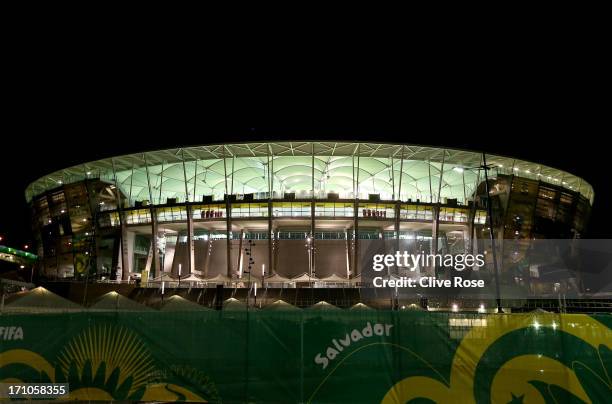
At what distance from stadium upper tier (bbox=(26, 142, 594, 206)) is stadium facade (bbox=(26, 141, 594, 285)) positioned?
0.69 ft

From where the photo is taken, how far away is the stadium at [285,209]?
243 feet

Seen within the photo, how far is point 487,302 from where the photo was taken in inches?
1566

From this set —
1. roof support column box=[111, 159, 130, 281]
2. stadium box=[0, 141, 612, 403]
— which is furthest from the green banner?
roof support column box=[111, 159, 130, 281]

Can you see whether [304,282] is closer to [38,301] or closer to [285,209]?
[285,209]

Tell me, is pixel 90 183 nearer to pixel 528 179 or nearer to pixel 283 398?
pixel 528 179

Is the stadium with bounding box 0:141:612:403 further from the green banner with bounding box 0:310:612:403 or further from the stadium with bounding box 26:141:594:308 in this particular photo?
the stadium with bounding box 26:141:594:308

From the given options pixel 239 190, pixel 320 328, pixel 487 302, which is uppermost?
pixel 239 190

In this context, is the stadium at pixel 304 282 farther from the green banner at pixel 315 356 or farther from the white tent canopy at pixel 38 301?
the white tent canopy at pixel 38 301

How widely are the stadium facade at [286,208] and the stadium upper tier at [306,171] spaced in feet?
0.69

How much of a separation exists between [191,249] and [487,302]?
4655cm

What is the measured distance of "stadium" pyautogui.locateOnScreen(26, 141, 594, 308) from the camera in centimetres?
7400

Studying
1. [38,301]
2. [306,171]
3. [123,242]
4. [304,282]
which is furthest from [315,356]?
[123,242]

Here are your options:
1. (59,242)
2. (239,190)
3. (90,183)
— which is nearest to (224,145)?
(239,190)

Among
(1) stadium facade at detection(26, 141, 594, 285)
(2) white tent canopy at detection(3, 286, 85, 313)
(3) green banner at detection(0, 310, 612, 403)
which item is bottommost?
(2) white tent canopy at detection(3, 286, 85, 313)
